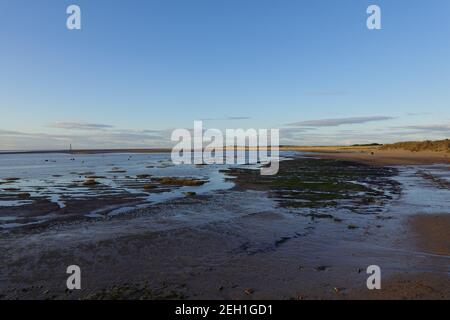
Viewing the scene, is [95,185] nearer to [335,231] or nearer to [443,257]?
[335,231]

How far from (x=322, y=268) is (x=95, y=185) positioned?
24.9m

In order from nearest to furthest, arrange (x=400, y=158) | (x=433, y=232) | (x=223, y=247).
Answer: (x=223, y=247) → (x=433, y=232) → (x=400, y=158)

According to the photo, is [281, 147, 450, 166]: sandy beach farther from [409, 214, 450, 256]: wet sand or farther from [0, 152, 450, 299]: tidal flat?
[409, 214, 450, 256]: wet sand

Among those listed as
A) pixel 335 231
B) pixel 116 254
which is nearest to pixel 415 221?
pixel 335 231

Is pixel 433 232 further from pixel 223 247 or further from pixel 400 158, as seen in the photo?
pixel 400 158

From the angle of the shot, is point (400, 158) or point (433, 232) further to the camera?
point (400, 158)

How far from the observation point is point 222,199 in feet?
73.4

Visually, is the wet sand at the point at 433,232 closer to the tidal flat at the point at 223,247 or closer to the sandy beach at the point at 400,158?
the tidal flat at the point at 223,247

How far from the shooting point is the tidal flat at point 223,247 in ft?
27.0

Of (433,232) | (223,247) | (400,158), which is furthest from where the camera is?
(400,158)

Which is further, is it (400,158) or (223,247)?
(400,158)

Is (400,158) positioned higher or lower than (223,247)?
higher

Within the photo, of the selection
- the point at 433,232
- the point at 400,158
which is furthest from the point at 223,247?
the point at 400,158

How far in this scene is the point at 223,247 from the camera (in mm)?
11680
